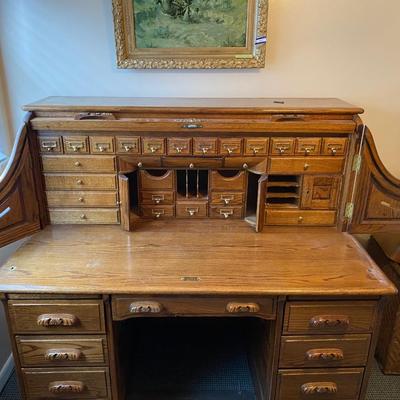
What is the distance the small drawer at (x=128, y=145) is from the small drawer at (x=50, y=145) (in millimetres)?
235

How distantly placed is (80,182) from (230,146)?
0.63 metres

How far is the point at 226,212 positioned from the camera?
1.60 m

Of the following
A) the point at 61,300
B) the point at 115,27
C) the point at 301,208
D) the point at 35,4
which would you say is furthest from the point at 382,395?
the point at 35,4

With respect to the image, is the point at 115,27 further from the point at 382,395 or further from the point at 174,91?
the point at 382,395

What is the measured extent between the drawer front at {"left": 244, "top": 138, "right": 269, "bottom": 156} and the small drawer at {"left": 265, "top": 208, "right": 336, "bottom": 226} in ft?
0.83

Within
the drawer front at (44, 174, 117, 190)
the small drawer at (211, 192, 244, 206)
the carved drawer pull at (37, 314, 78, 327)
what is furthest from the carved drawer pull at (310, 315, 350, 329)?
the drawer front at (44, 174, 117, 190)

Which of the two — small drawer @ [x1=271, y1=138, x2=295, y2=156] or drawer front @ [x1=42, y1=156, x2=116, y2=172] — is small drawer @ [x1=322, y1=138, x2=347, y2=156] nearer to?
small drawer @ [x1=271, y1=138, x2=295, y2=156]

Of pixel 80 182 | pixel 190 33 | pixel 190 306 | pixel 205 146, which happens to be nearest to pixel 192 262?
pixel 190 306

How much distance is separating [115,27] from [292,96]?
0.83 meters

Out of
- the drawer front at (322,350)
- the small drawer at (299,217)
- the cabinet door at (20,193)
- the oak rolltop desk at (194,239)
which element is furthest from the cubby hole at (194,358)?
the cabinet door at (20,193)

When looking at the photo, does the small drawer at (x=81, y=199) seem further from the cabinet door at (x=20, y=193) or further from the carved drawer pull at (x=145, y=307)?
the carved drawer pull at (x=145, y=307)

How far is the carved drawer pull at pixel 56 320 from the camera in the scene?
1.23 m

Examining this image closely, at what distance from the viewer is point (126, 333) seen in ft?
5.44

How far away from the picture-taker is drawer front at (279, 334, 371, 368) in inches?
50.7
